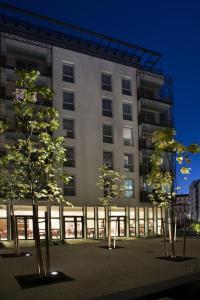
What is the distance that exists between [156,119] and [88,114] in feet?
38.2

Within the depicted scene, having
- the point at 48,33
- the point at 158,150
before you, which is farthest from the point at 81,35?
the point at 158,150

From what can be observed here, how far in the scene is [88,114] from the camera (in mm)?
39562

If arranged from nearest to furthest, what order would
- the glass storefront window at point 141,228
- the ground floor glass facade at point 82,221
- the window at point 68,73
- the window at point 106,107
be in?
the ground floor glass facade at point 82,221, the window at point 68,73, the window at point 106,107, the glass storefront window at point 141,228

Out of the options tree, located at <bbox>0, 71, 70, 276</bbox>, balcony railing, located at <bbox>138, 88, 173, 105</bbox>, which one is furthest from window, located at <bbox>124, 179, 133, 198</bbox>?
tree, located at <bbox>0, 71, 70, 276</bbox>

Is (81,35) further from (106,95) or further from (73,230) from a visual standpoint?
(73,230)

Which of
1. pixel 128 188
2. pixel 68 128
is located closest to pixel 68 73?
pixel 68 128

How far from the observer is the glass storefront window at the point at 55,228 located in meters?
36.0

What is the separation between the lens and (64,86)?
38531 millimetres

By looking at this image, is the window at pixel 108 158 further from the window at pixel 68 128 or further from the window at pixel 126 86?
the window at pixel 126 86

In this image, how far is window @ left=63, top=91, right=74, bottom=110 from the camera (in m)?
38.5

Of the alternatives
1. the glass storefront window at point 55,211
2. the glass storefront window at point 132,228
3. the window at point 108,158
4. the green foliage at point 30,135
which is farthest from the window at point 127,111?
the green foliage at point 30,135

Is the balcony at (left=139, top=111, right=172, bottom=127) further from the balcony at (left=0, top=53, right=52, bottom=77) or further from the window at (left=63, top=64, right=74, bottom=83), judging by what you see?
the balcony at (left=0, top=53, right=52, bottom=77)

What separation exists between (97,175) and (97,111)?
7.13 m

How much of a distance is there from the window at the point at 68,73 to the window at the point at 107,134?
21.0ft
